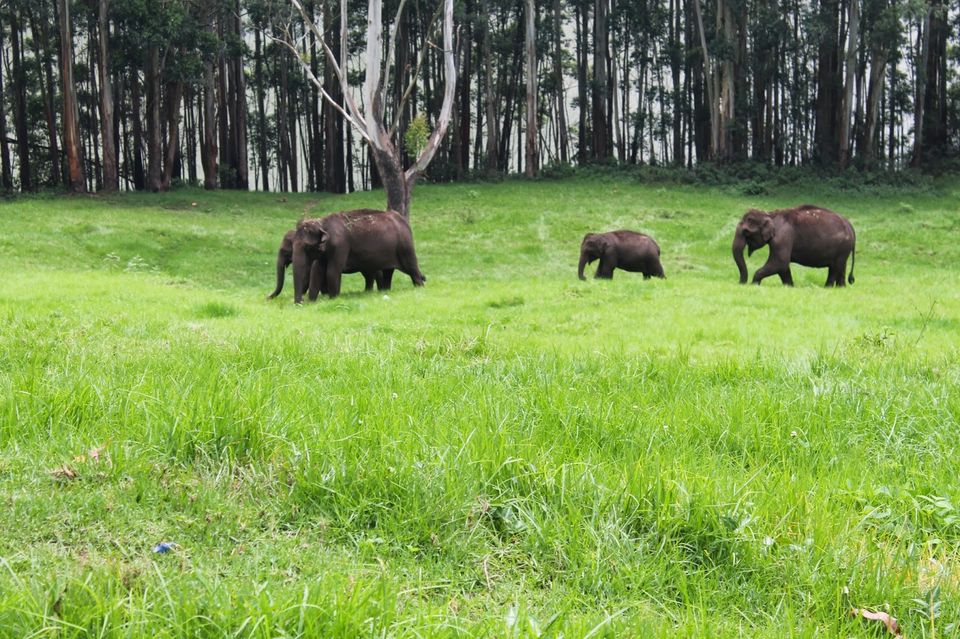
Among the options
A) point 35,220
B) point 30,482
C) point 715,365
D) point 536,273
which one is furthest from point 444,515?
point 35,220

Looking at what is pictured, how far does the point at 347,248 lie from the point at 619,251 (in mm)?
6518

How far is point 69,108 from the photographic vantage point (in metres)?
33.9

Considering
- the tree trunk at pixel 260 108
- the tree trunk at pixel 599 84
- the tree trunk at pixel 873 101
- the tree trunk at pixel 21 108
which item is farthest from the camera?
the tree trunk at pixel 260 108

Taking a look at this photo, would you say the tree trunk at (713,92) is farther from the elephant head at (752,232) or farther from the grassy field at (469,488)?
the grassy field at (469,488)

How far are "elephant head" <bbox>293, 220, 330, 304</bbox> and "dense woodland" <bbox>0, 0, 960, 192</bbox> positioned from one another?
1997 centimetres

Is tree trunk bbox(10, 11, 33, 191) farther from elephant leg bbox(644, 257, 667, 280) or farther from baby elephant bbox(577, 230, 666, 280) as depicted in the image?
elephant leg bbox(644, 257, 667, 280)

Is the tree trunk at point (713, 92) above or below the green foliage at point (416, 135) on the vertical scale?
above

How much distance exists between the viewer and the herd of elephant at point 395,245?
15.3 meters

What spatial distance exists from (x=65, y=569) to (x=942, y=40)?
A: 182 feet

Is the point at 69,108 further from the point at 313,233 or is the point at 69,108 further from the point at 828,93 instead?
the point at 828,93

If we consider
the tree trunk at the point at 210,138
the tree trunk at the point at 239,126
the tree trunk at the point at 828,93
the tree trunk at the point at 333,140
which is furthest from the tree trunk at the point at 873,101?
the tree trunk at the point at 210,138

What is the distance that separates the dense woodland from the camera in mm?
36250

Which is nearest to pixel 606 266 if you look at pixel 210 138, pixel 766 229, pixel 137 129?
pixel 766 229

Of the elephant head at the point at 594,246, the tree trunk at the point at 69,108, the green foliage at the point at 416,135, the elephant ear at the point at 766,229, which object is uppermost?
the tree trunk at the point at 69,108
